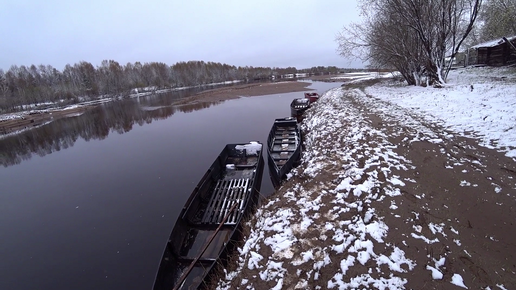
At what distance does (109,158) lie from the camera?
17547 millimetres

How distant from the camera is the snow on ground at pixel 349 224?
384 cm

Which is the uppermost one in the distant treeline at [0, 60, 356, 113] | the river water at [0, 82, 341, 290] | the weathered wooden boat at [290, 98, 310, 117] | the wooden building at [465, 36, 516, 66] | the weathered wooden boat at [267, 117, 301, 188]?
the distant treeline at [0, 60, 356, 113]

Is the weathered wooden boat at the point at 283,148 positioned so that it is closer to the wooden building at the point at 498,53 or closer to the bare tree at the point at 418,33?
the bare tree at the point at 418,33

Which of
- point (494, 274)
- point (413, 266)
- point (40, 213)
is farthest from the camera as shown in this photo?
point (40, 213)

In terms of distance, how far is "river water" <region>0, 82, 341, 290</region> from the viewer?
7355mm

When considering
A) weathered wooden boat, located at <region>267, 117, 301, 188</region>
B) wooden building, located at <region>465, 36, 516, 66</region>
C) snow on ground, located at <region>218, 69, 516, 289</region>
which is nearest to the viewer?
snow on ground, located at <region>218, 69, 516, 289</region>

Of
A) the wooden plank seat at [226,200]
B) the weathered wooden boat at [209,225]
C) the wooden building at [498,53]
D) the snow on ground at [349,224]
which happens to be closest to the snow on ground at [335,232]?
the snow on ground at [349,224]


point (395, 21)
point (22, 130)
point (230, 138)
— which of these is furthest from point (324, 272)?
point (22, 130)

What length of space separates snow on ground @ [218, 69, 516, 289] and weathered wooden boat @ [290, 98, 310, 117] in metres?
14.1

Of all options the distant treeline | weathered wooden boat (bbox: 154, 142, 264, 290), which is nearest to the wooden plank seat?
weathered wooden boat (bbox: 154, 142, 264, 290)

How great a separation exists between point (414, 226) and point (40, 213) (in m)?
14.8

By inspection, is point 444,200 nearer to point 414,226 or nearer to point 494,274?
point 414,226

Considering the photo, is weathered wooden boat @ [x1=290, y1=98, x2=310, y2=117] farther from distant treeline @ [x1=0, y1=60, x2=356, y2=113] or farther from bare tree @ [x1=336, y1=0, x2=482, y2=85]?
distant treeline @ [x1=0, y1=60, x2=356, y2=113]

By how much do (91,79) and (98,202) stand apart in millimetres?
95030
